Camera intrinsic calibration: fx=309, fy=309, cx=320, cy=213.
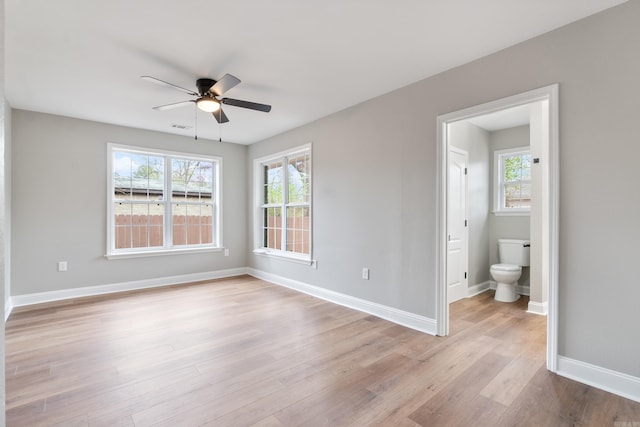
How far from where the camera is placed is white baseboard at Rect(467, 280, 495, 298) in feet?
14.7

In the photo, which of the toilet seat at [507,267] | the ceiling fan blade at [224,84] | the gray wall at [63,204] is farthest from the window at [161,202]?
the toilet seat at [507,267]

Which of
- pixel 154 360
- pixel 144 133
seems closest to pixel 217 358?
pixel 154 360

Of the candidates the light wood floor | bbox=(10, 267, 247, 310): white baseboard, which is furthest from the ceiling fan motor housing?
bbox=(10, 267, 247, 310): white baseboard

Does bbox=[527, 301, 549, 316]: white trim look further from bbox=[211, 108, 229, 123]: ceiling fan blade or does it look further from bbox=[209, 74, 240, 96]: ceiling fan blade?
bbox=[211, 108, 229, 123]: ceiling fan blade

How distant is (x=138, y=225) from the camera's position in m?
5.05

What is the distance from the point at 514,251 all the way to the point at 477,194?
0.96 m

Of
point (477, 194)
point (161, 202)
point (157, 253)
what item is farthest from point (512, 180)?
point (157, 253)

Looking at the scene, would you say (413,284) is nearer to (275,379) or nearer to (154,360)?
(275,379)

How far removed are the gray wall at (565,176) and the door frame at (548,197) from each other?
0.05 meters

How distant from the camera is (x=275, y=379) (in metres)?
2.26

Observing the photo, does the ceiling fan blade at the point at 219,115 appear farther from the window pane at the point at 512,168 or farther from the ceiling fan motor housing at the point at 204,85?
the window pane at the point at 512,168

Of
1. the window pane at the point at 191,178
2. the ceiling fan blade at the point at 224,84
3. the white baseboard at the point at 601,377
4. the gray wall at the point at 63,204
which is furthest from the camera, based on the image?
the window pane at the point at 191,178

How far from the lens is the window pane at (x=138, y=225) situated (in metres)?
4.87

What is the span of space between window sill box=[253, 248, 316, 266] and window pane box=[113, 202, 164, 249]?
1705 mm
